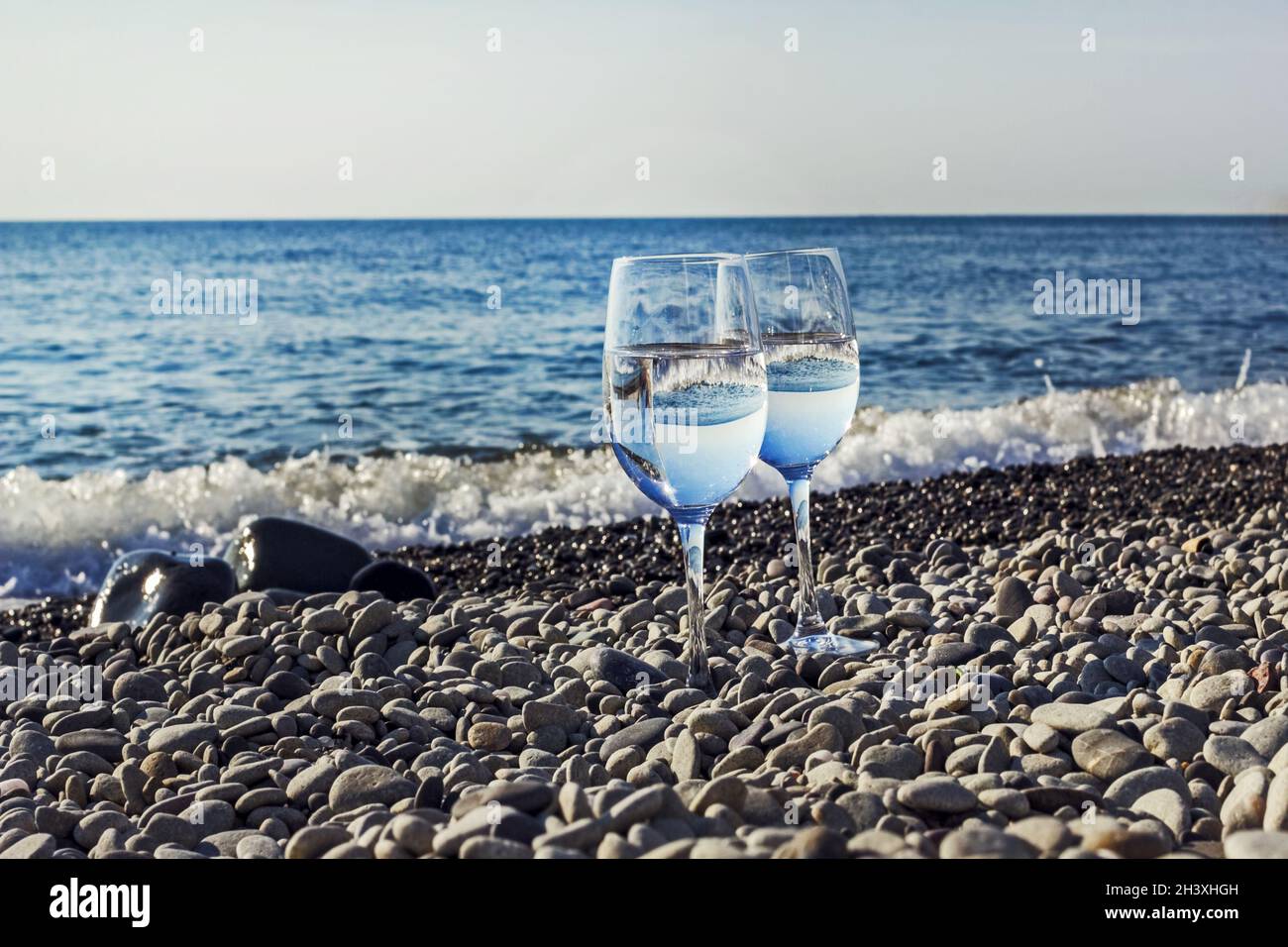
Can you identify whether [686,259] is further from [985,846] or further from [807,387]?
[985,846]

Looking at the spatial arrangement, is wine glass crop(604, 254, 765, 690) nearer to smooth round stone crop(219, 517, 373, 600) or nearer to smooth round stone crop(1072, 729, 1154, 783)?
smooth round stone crop(1072, 729, 1154, 783)

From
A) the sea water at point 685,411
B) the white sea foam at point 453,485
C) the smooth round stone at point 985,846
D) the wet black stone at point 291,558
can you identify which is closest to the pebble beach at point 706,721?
the smooth round stone at point 985,846

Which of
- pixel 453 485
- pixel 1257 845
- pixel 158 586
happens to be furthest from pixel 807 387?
pixel 453 485

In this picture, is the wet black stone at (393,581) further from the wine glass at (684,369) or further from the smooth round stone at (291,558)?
the wine glass at (684,369)

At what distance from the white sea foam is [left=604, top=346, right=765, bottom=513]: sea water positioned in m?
6.25

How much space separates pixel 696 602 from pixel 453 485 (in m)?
7.51

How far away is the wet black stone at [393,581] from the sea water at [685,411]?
2.68 meters

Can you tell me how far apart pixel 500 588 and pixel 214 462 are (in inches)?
269

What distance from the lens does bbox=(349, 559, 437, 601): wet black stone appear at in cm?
494

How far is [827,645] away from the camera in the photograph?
10.7 ft

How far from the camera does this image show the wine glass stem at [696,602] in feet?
8.79

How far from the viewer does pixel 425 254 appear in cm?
4356
